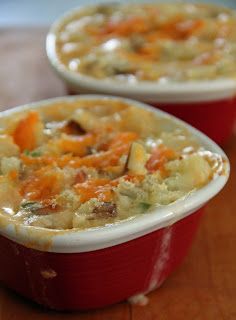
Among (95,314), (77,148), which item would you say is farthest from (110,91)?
(95,314)

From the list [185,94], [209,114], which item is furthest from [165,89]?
[209,114]

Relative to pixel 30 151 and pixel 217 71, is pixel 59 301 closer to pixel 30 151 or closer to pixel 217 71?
pixel 30 151

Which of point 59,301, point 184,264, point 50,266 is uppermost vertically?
point 50,266

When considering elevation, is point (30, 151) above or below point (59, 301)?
above

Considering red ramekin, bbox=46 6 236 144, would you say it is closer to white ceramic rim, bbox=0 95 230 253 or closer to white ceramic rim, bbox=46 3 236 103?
white ceramic rim, bbox=46 3 236 103

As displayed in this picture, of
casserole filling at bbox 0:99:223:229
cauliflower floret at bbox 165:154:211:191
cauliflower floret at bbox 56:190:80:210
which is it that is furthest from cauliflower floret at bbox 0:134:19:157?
cauliflower floret at bbox 165:154:211:191

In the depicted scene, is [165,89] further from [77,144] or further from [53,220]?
[53,220]
